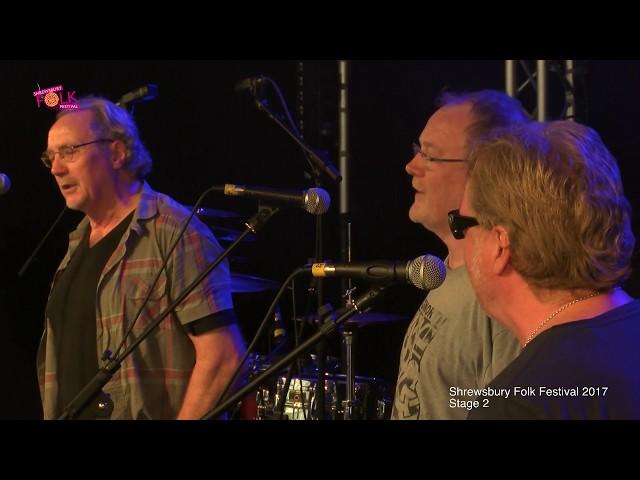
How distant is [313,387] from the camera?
3.00 m

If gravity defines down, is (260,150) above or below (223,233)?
above

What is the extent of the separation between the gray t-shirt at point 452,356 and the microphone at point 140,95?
1.44m

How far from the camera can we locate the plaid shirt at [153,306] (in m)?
2.33

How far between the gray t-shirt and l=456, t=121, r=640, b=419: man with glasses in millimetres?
313

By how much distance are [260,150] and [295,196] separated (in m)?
1.47

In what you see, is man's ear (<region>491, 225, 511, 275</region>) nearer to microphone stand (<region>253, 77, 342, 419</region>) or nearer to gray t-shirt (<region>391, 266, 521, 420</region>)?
gray t-shirt (<region>391, 266, 521, 420</region>)

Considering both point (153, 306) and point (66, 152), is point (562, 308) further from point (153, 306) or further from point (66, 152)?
point (66, 152)

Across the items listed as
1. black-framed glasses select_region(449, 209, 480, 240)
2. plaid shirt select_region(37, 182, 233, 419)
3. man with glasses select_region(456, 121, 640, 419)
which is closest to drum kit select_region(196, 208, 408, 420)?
plaid shirt select_region(37, 182, 233, 419)

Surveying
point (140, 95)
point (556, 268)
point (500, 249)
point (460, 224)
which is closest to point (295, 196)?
point (460, 224)

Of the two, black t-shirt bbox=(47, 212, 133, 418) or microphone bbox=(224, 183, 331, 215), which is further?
black t-shirt bbox=(47, 212, 133, 418)

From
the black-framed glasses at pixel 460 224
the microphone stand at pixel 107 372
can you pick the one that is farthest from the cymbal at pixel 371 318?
the black-framed glasses at pixel 460 224

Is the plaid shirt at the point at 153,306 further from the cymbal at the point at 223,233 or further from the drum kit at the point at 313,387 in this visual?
the cymbal at the point at 223,233

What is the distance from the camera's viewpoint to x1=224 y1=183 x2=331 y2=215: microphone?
1786 millimetres
